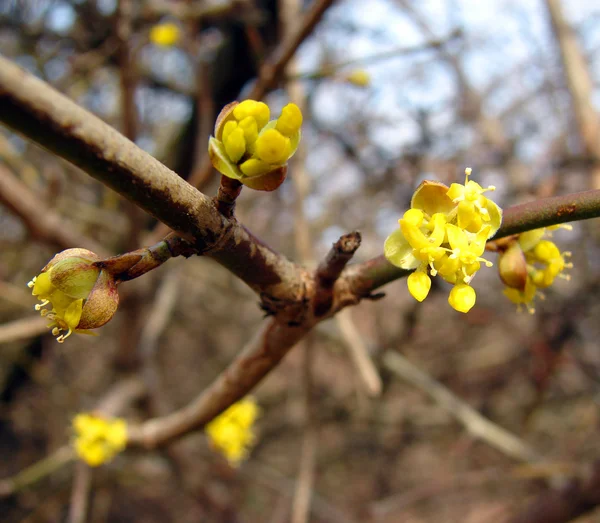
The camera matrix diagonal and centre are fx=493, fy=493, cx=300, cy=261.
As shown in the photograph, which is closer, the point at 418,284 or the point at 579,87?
the point at 418,284

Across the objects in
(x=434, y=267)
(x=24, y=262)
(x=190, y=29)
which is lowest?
(x=24, y=262)

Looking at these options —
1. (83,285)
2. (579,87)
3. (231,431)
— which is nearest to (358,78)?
(579,87)

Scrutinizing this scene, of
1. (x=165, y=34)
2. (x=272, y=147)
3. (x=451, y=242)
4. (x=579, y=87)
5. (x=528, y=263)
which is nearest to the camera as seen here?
(x=272, y=147)

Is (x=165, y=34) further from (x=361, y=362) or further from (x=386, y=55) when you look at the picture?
(x=361, y=362)

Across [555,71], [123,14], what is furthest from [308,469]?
[555,71]

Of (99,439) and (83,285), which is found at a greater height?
(83,285)

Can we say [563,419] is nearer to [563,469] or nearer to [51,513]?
[563,469]

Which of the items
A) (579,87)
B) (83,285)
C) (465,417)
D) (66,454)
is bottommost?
(465,417)
